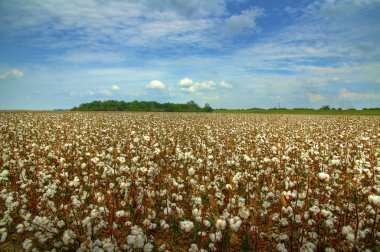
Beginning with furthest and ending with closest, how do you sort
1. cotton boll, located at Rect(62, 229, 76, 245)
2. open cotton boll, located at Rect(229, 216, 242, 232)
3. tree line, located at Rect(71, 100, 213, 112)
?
tree line, located at Rect(71, 100, 213, 112)
cotton boll, located at Rect(62, 229, 76, 245)
open cotton boll, located at Rect(229, 216, 242, 232)

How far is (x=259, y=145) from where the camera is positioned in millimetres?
12812

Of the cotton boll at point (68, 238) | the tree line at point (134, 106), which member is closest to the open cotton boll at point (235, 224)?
the cotton boll at point (68, 238)

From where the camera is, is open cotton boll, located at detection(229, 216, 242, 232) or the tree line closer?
open cotton boll, located at detection(229, 216, 242, 232)

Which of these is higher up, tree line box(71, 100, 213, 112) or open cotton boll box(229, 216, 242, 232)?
tree line box(71, 100, 213, 112)

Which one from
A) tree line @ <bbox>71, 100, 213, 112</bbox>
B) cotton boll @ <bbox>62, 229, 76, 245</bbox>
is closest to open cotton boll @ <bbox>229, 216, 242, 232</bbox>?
cotton boll @ <bbox>62, 229, 76, 245</bbox>

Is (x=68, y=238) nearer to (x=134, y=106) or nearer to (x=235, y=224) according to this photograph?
(x=235, y=224)

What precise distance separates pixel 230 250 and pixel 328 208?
2339 mm

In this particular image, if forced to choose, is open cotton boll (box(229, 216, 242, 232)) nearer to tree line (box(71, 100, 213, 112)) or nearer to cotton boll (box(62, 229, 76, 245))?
cotton boll (box(62, 229, 76, 245))

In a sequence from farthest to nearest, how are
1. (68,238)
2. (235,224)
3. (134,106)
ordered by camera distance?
(134,106) < (68,238) < (235,224)

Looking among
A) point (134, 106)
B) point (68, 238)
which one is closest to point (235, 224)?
point (68, 238)

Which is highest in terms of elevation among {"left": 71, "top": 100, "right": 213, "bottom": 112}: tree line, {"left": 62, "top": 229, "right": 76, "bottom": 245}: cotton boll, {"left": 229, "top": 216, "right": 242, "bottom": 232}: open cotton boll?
{"left": 71, "top": 100, "right": 213, "bottom": 112}: tree line

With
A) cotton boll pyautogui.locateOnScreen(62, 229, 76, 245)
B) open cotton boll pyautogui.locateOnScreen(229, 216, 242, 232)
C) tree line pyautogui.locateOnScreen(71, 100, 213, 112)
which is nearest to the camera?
open cotton boll pyautogui.locateOnScreen(229, 216, 242, 232)

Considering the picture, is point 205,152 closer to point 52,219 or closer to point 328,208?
point 328,208

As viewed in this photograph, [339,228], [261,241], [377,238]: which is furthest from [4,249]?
[377,238]
